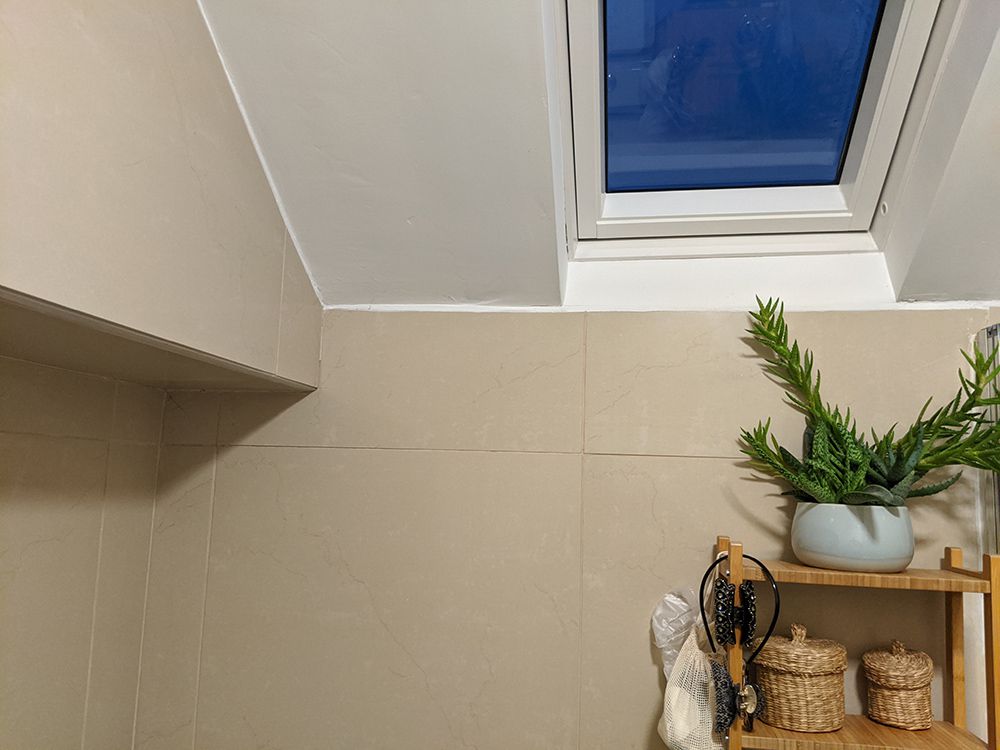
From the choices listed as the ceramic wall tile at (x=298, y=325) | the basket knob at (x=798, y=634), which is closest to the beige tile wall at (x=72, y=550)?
the ceramic wall tile at (x=298, y=325)

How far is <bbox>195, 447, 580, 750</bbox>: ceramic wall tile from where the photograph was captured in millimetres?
1328

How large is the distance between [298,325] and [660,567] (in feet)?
2.49

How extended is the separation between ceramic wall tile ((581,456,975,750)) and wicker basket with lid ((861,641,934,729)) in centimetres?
6

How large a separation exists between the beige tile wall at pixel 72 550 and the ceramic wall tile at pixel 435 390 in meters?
0.20

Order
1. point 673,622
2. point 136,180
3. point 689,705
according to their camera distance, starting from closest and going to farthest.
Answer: point 136,180 → point 689,705 → point 673,622

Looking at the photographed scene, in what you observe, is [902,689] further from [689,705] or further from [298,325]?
[298,325]

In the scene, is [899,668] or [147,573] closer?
[899,668]

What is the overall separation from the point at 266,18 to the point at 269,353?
1.63 feet

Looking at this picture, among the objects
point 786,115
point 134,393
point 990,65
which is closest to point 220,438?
point 134,393

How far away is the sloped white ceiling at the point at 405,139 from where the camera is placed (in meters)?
1.08

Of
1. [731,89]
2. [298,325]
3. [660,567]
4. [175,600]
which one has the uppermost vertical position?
[731,89]

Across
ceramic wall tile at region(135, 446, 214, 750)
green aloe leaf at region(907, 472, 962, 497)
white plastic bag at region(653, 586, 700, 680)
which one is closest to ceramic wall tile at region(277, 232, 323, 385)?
ceramic wall tile at region(135, 446, 214, 750)

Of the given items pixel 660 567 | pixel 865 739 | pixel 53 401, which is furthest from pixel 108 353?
pixel 865 739

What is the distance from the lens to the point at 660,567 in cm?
131
